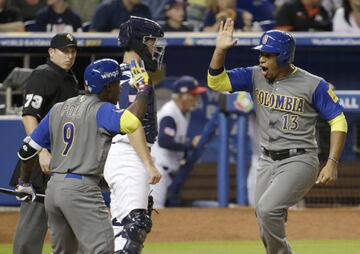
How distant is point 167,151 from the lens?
1220cm

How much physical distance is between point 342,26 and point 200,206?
287 cm

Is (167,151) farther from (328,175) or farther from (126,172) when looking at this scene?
(126,172)

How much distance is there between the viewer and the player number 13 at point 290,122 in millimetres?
6895

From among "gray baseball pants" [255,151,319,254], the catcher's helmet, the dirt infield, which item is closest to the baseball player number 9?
the catcher's helmet

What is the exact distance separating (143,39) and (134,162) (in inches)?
32.0

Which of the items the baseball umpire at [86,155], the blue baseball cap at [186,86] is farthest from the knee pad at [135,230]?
the blue baseball cap at [186,86]

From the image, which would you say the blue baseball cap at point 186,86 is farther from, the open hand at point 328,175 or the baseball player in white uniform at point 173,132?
the open hand at point 328,175

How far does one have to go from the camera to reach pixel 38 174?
6906 millimetres

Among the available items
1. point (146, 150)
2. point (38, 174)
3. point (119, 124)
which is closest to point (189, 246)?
point (38, 174)

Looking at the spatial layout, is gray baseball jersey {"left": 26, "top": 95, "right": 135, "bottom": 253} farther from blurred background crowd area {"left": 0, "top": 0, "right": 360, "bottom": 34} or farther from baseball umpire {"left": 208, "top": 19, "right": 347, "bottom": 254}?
blurred background crowd area {"left": 0, "top": 0, "right": 360, "bottom": 34}

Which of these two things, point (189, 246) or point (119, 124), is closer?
point (119, 124)

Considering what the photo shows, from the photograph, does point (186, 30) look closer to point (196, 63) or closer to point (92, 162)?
point (196, 63)

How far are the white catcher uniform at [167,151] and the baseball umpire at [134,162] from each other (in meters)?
5.48

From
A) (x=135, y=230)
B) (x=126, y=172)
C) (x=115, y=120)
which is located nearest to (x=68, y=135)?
(x=115, y=120)
